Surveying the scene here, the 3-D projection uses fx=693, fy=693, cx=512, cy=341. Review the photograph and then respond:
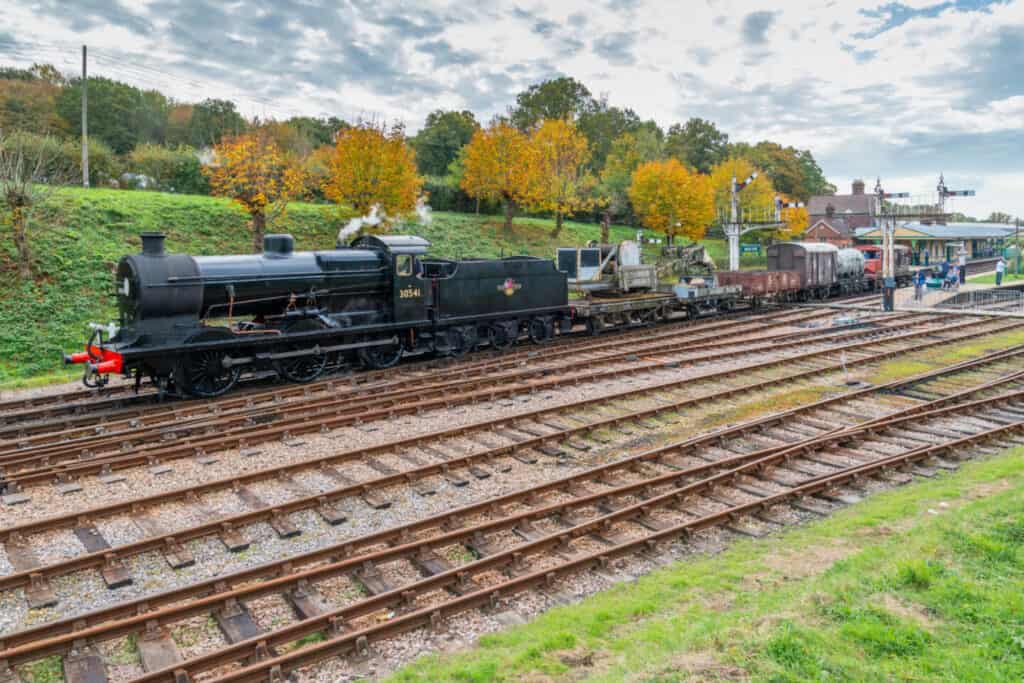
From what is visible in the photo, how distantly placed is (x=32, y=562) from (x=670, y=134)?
8826 cm

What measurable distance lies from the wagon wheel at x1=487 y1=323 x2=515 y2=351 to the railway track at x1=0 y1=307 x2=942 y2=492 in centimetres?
337

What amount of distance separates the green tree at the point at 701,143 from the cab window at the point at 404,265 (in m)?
69.5

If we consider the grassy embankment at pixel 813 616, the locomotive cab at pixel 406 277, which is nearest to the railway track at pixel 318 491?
the grassy embankment at pixel 813 616

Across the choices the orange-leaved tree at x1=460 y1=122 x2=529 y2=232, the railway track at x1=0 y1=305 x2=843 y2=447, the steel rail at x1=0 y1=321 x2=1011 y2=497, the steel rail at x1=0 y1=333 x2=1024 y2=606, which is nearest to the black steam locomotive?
the railway track at x1=0 y1=305 x2=843 y2=447

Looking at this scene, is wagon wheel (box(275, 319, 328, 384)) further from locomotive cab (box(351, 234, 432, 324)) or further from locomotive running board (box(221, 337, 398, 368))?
locomotive cab (box(351, 234, 432, 324))

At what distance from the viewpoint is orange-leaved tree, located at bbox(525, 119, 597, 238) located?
143ft

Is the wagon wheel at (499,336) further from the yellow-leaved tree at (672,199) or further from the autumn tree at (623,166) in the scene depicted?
the autumn tree at (623,166)

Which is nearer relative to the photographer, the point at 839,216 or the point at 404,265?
the point at 404,265

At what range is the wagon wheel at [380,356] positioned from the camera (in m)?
17.4

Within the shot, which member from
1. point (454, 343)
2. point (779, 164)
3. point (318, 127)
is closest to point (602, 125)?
point (779, 164)

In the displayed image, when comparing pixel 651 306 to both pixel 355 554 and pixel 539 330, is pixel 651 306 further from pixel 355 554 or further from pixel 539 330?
pixel 355 554

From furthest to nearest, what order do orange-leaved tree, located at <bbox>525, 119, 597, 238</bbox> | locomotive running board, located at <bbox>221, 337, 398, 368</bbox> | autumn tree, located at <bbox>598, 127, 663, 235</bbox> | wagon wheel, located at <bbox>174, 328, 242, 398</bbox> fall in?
autumn tree, located at <bbox>598, 127, 663, 235</bbox> < orange-leaved tree, located at <bbox>525, 119, 597, 238</bbox> < locomotive running board, located at <bbox>221, 337, 398, 368</bbox> < wagon wheel, located at <bbox>174, 328, 242, 398</bbox>

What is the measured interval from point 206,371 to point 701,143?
3117 inches

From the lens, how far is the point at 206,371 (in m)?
14.6
